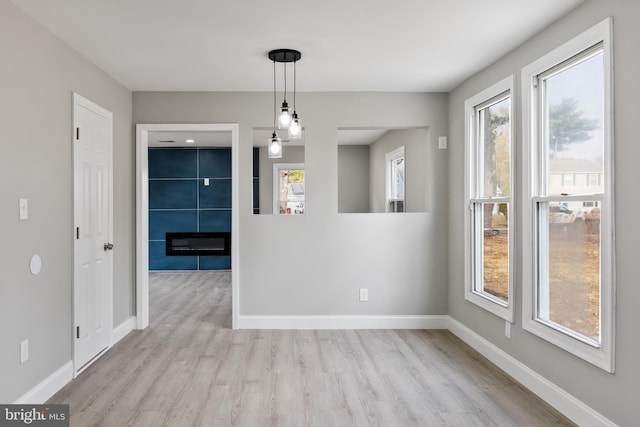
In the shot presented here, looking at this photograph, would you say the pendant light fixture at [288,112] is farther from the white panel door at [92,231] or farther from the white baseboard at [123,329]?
the white baseboard at [123,329]

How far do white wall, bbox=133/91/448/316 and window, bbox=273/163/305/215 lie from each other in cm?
394

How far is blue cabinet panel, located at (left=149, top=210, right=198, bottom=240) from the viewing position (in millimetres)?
8461

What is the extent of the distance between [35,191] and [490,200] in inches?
133

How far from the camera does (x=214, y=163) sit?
8516 millimetres

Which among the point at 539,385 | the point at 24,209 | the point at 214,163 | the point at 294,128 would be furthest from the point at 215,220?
the point at 539,385

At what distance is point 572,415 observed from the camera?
259 cm

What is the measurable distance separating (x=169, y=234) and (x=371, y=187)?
13.2 ft

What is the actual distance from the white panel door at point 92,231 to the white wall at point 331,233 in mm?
968

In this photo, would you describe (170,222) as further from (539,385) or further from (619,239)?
(619,239)

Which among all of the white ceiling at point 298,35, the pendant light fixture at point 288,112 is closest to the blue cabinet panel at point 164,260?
the white ceiling at point 298,35

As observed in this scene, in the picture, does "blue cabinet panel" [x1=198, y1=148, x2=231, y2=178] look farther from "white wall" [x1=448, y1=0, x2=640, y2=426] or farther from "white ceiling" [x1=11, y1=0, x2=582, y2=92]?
"white wall" [x1=448, y1=0, x2=640, y2=426]

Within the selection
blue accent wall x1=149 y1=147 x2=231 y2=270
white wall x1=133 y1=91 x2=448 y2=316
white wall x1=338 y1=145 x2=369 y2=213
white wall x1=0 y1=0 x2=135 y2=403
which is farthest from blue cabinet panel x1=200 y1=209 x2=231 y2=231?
white wall x1=0 y1=0 x2=135 y2=403

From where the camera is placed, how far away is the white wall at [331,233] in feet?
15.1

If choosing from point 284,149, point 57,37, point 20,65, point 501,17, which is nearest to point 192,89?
point 57,37
